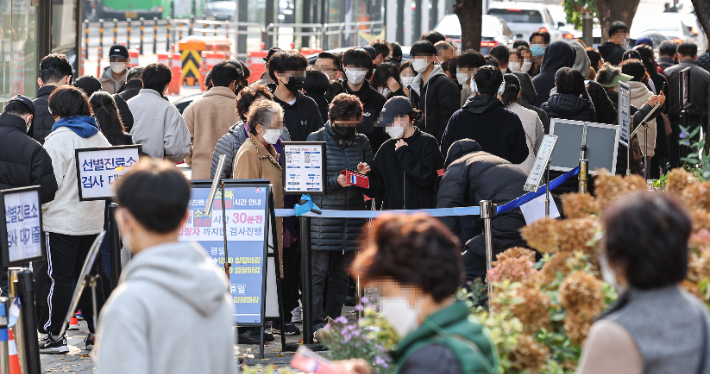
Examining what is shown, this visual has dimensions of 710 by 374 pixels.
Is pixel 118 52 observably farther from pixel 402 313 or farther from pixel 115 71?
pixel 402 313

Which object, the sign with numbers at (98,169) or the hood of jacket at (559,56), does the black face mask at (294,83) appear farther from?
the hood of jacket at (559,56)

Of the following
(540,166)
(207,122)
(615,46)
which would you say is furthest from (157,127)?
(615,46)

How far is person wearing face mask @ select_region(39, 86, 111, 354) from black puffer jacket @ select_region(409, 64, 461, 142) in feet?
12.3

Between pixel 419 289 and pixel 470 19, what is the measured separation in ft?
38.9

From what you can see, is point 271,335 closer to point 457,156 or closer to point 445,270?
point 457,156

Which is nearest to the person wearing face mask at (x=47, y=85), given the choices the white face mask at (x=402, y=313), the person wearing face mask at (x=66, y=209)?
the person wearing face mask at (x=66, y=209)

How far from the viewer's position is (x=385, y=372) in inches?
146

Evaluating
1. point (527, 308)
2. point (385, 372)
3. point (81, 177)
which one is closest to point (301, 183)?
point (81, 177)

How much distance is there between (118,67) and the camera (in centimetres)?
1035

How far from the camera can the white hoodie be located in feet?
8.13

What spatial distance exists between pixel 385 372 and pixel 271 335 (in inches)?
133

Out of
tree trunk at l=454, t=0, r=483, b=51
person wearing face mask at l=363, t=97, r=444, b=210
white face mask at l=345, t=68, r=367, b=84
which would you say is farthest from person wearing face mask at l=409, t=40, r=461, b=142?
tree trunk at l=454, t=0, r=483, b=51

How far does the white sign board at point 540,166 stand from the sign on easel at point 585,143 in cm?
96

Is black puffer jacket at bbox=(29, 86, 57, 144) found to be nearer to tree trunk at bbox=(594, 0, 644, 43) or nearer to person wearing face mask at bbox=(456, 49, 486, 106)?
person wearing face mask at bbox=(456, 49, 486, 106)
